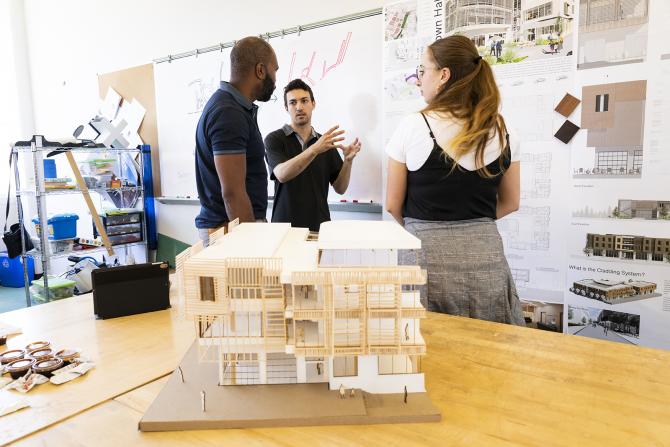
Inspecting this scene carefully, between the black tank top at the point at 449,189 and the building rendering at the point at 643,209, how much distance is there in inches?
36.8

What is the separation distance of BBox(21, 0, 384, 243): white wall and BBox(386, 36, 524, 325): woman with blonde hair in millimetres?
1449

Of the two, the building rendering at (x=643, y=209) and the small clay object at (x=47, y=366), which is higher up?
the building rendering at (x=643, y=209)

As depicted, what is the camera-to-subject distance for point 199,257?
734 millimetres

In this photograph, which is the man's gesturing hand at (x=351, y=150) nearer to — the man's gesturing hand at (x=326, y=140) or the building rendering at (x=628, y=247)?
the man's gesturing hand at (x=326, y=140)

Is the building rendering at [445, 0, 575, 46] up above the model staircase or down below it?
above

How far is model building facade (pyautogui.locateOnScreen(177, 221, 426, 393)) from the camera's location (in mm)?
713

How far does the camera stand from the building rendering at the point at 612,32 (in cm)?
185

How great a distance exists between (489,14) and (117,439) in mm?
2190

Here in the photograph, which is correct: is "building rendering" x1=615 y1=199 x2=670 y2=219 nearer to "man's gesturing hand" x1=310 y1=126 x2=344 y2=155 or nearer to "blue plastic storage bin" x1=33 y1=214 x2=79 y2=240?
"man's gesturing hand" x1=310 y1=126 x2=344 y2=155

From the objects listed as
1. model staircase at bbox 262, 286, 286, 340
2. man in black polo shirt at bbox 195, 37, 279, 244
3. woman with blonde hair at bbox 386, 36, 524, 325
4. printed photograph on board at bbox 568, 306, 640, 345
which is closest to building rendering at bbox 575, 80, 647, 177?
printed photograph on board at bbox 568, 306, 640, 345

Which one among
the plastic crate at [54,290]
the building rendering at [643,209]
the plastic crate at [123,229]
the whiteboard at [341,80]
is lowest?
the plastic crate at [54,290]

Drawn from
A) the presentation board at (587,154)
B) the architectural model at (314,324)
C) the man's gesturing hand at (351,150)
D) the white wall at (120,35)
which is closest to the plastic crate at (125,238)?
the white wall at (120,35)

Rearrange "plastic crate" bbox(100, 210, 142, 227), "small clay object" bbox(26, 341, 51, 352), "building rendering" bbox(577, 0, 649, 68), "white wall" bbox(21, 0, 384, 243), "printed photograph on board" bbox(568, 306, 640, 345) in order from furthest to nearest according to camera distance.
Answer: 1. "plastic crate" bbox(100, 210, 142, 227)
2. "white wall" bbox(21, 0, 384, 243)
3. "printed photograph on board" bbox(568, 306, 640, 345)
4. "building rendering" bbox(577, 0, 649, 68)
5. "small clay object" bbox(26, 341, 51, 352)

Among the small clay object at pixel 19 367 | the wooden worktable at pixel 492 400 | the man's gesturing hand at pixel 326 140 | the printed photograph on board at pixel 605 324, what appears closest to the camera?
the wooden worktable at pixel 492 400
